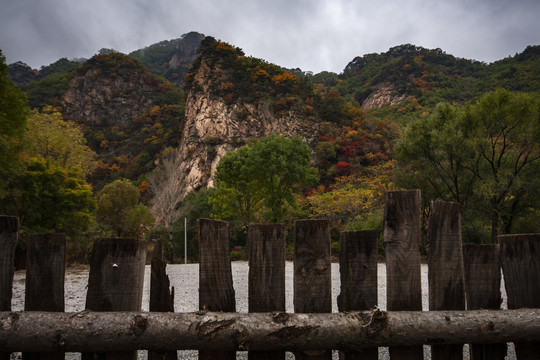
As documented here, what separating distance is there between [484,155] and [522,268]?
65.4 feet

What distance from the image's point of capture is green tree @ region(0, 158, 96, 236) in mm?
16219

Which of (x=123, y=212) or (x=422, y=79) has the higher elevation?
(x=422, y=79)

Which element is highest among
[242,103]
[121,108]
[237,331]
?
[121,108]

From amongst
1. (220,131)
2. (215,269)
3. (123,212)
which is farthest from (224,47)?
(215,269)

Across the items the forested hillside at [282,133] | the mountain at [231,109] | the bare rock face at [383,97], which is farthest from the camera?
the bare rock face at [383,97]

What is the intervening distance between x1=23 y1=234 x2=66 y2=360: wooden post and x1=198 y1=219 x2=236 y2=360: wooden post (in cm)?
74

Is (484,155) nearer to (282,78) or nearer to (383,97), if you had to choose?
(282,78)

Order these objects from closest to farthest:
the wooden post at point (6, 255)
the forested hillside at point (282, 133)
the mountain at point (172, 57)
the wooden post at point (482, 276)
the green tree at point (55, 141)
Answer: the wooden post at point (6, 255)
the wooden post at point (482, 276)
the forested hillside at point (282, 133)
the green tree at point (55, 141)
the mountain at point (172, 57)

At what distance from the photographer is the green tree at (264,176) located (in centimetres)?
2247

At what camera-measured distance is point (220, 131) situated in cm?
4556

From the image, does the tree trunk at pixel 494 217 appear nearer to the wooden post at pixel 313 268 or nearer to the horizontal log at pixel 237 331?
the horizontal log at pixel 237 331

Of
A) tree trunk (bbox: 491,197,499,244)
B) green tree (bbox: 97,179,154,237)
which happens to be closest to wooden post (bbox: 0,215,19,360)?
tree trunk (bbox: 491,197,499,244)

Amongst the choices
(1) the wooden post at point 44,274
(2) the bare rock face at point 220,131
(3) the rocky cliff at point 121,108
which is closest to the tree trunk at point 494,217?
(1) the wooden post at point 44,274

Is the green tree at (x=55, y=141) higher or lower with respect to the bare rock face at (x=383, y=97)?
lower
